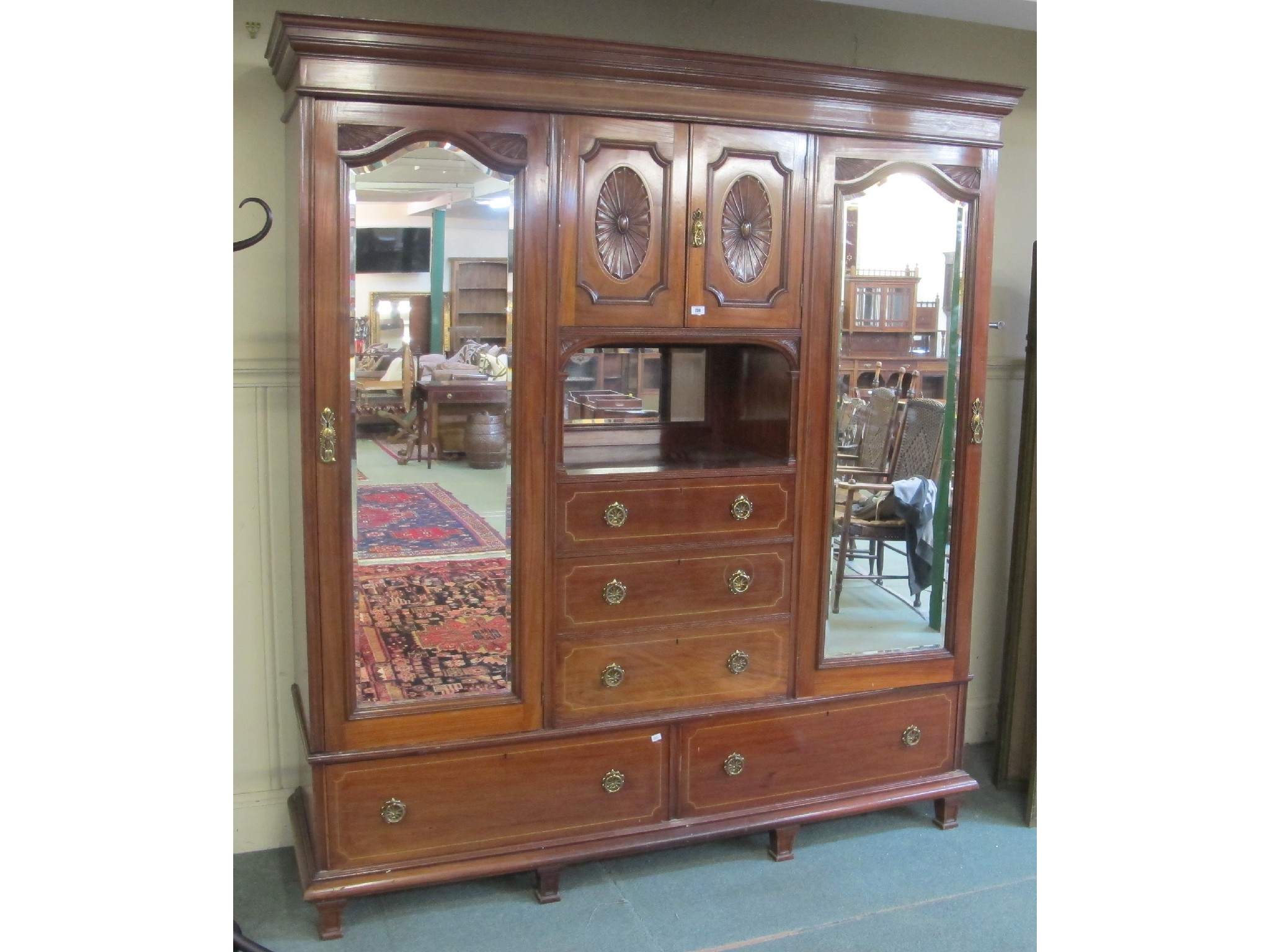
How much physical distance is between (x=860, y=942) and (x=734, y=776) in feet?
1.49

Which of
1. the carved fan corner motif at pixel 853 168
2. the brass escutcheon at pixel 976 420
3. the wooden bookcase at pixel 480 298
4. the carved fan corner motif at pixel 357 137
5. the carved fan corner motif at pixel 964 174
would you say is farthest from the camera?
the brass escutcheon at pixel 976 420

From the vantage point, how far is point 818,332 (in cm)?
237

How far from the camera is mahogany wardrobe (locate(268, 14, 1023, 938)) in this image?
6.77 ft

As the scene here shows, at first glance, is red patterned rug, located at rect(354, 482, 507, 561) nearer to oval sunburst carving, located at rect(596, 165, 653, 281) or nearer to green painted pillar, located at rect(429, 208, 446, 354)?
green painted pillar, located at rect(429, 208, 446, 354)

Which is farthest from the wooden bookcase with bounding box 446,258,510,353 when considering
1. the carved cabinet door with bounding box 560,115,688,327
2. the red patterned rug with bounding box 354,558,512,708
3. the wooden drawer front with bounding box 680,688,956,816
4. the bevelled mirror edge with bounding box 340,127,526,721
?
the wooden drawer front with bounding box 680,688,956,816

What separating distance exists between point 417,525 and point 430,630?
0.24m

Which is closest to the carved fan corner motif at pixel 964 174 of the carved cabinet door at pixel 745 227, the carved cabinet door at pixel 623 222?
the carved cabinet door at pixel 745 227

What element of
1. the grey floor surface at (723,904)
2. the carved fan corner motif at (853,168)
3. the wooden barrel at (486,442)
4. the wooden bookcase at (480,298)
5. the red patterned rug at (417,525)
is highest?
the carved fan corner motif at (853,168)

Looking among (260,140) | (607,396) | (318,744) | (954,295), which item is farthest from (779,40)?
(318,744)

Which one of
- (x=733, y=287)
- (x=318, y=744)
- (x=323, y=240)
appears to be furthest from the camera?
(x=733, y=287)

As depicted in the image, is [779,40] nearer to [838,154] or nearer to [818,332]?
[838,154]

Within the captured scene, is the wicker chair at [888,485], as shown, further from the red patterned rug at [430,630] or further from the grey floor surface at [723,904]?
the red patterned rug at [430,630]

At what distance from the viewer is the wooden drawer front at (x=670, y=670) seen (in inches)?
90.4

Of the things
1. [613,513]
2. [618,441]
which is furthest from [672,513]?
[618,441]
